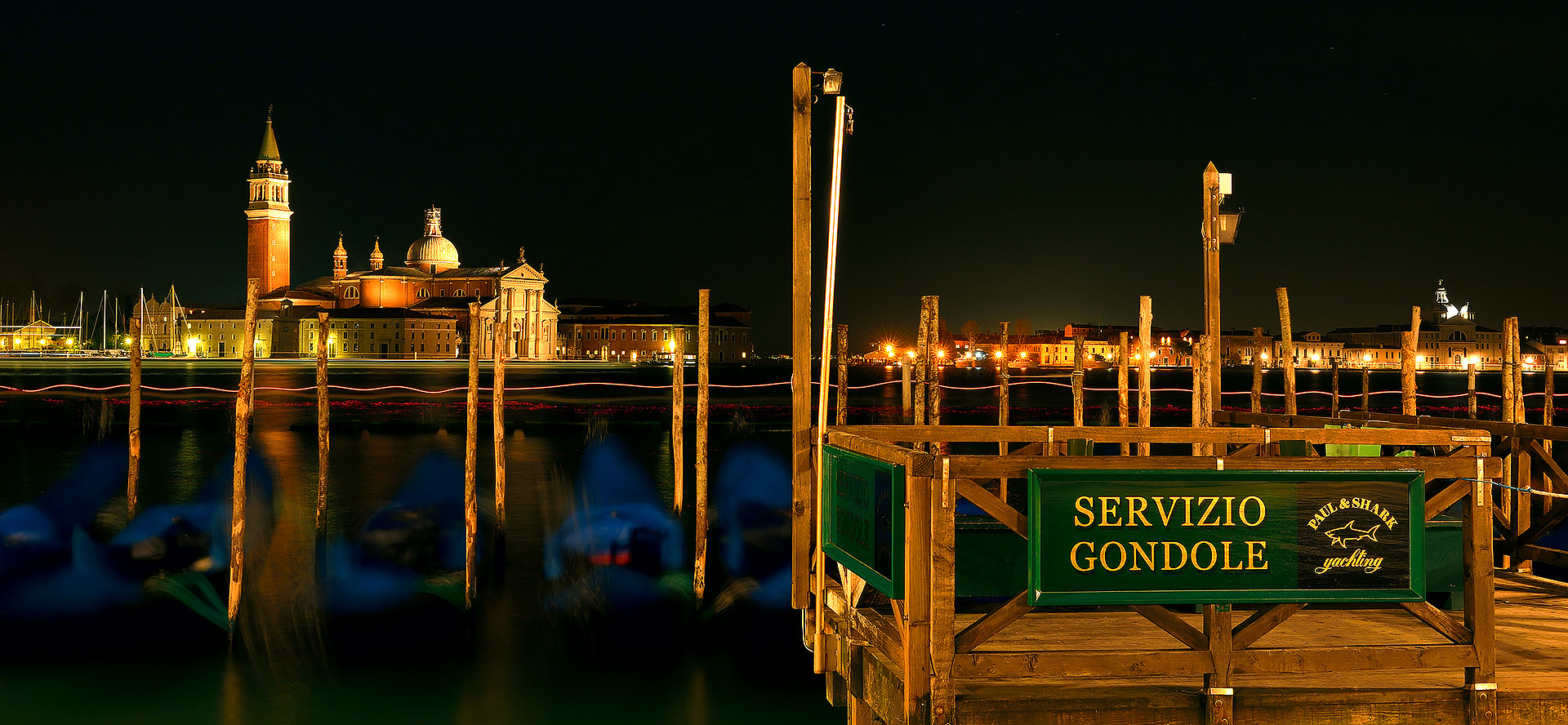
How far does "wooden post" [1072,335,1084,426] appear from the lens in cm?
1459

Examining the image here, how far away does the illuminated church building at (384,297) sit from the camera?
116 meters

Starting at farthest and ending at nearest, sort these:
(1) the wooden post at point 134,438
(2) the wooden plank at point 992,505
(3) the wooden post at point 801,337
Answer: (1) the wooden post at point 134,438
(3) the wooden post at point 801,337
(2) the wooden plank at point 992,505

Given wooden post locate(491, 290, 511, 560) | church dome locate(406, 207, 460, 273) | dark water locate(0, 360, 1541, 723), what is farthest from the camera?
church dome locate(406, 207, 460, 273)

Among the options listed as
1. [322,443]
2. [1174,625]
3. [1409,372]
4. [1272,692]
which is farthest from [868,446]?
[322,443]

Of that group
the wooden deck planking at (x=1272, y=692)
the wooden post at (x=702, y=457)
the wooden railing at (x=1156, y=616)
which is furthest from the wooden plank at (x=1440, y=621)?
the wooden post at (x=702, y=457)

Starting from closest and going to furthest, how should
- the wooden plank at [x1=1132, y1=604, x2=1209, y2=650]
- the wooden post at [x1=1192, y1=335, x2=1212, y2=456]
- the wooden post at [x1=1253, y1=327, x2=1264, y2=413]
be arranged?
the wooden plank at [x1=1132, y1=604, x2=1209, y2=650] → the wooden post at [x1=1192, y1=335, x2=1212, y2=456] → the wooden post at [x1=1253, y1=327, x2=1264, y2=413]

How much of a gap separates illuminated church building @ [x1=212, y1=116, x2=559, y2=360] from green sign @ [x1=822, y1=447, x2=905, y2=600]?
11299 centimetres

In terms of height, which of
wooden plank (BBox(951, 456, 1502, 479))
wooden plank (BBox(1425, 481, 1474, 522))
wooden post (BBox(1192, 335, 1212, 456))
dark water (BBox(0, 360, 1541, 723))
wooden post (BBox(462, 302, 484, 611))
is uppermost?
wooden post (BBox(1192, 335, 1212, 456))

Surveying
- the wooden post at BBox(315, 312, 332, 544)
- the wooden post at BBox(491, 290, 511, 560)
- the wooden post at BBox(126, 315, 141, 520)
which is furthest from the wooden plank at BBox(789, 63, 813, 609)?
the wooden post at BBox(126, 315, 141, 520)

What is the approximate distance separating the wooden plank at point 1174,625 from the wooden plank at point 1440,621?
84 centimetres

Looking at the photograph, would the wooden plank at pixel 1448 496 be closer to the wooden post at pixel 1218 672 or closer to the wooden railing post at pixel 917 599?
the wooden post at pixel 1218 672

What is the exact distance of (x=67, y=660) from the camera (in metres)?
10.9

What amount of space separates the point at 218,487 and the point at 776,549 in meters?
13.7

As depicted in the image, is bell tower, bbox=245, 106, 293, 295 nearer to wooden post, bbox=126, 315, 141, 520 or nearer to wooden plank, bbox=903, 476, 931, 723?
wooden post, bbox=126, 315, 141, 520
